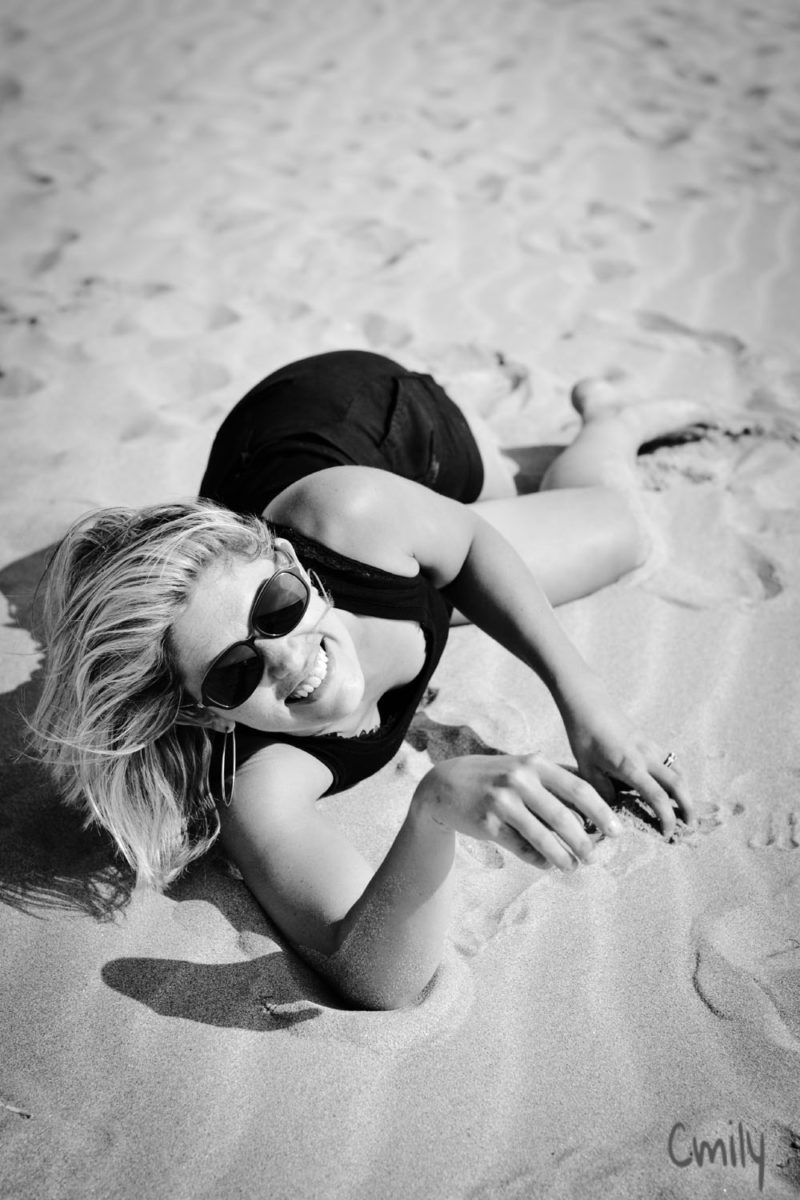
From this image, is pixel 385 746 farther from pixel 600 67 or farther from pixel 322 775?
pixel 600 67

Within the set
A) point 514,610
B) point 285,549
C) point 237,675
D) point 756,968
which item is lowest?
point 756,968

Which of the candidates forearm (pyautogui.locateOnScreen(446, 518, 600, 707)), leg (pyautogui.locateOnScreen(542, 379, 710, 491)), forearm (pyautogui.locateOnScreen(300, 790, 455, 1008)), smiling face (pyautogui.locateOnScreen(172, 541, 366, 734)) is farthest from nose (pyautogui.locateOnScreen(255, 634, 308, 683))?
leg (pyautogui.locateOnScreen(542, 379, 710, 491))

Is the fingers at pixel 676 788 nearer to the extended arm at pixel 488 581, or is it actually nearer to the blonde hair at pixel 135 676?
the extended arm at pixel 488 581

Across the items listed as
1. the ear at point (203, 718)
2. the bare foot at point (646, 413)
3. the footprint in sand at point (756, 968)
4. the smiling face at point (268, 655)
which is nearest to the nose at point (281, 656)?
the smiling face at point (268, 655)

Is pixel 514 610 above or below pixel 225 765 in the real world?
above

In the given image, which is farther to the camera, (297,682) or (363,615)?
(363,615)

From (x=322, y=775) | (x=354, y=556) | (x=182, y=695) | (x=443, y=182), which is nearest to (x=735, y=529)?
(x=354, y=556)

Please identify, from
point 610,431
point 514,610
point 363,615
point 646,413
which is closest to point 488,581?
point 514,610

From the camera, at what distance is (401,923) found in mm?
1405

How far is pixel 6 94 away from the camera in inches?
211

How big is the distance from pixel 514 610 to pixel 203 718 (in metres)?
0.70

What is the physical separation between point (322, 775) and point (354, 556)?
1.41ft

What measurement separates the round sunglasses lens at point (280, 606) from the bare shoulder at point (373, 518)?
6.9 inches

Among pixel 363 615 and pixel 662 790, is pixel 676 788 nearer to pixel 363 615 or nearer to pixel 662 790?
pixel 662 790
